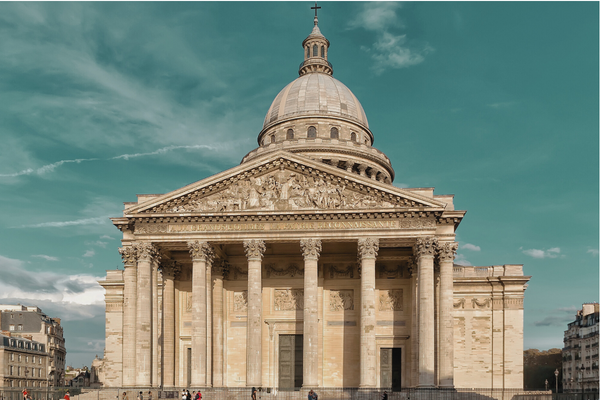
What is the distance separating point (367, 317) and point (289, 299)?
909 cm

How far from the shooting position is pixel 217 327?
151ft

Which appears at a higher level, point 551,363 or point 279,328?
point 279,328

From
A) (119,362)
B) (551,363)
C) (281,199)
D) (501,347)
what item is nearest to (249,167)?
(281,199)

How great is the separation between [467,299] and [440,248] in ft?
35.3

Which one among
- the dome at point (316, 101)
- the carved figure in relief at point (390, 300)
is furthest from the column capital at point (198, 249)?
the dome at point (316, 101)

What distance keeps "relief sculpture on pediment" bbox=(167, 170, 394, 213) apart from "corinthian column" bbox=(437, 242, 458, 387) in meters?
4.89

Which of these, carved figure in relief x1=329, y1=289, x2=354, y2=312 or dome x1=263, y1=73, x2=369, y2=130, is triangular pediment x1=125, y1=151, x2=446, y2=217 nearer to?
carved figure in relief x1=329, y1=289, x2=354, y2=312

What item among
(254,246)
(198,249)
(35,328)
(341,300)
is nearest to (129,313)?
(198,249)

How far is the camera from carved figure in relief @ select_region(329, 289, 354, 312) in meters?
47.8

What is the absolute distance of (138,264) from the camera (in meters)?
42.2

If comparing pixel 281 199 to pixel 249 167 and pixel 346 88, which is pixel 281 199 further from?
pixel 346 88

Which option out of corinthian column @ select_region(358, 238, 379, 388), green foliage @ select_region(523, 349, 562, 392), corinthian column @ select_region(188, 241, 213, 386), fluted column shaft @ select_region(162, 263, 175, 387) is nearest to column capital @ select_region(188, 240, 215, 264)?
corinthian column @ select_region(188, 241, 213, 386)

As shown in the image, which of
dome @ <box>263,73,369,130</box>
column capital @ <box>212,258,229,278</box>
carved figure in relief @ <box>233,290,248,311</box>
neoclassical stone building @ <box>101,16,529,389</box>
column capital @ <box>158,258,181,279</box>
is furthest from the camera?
dome @ <box>263,73,369,130</box>

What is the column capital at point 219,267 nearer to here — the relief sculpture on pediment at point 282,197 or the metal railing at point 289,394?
the relief sculpture on pediment at point 282,197
